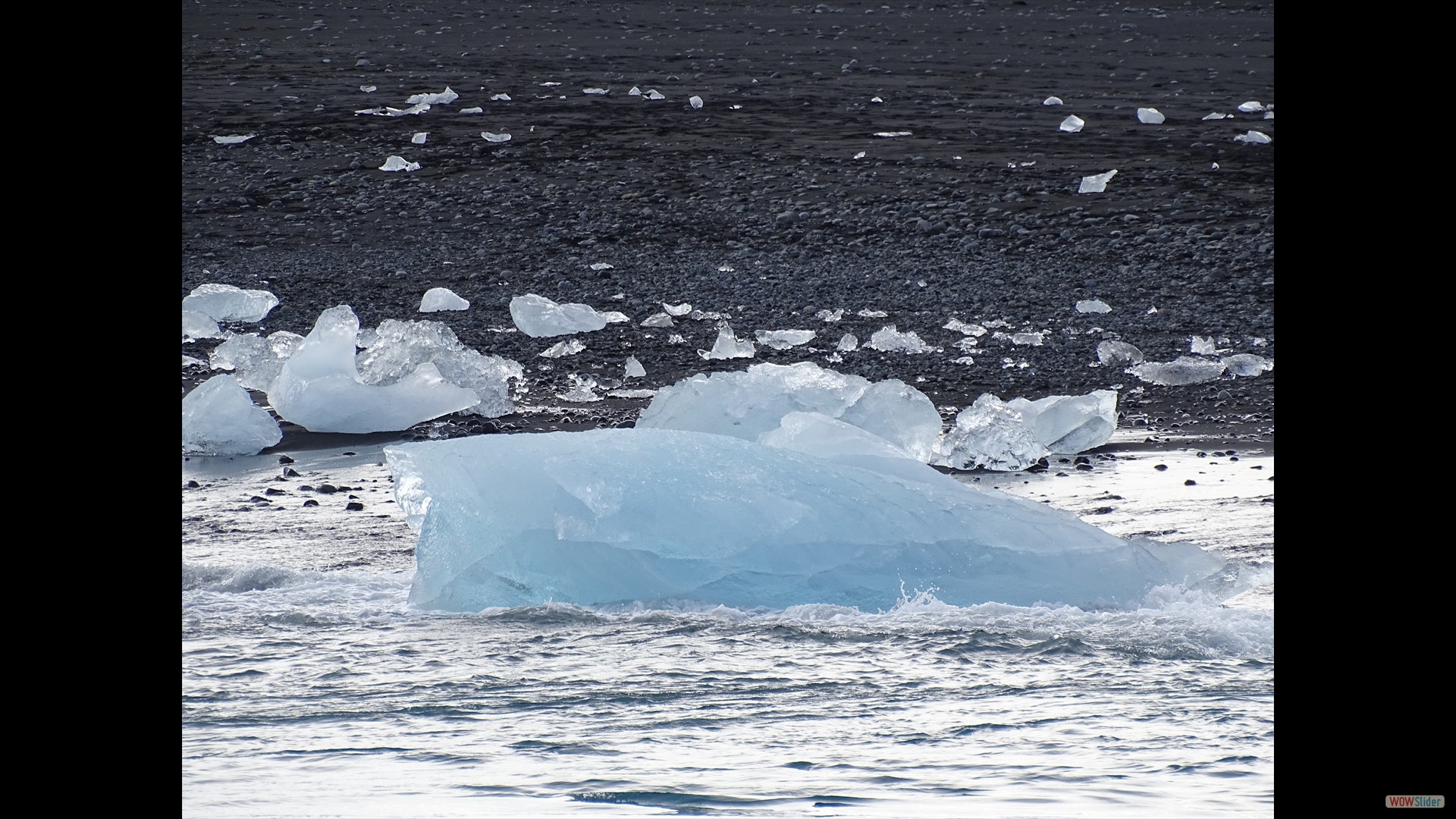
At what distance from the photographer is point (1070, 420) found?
5059 millimetres

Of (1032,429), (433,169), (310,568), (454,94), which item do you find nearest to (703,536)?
(310,568)

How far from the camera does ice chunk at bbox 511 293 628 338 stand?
6656 millimetres

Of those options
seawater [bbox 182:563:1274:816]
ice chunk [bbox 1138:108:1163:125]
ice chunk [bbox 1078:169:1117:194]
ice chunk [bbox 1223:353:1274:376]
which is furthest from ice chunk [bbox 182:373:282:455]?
ice chunk [bbox 1138:108:1163:125]

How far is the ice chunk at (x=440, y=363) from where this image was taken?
5.56 m

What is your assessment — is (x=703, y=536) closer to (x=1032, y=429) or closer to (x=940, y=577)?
(x=940, y=577)

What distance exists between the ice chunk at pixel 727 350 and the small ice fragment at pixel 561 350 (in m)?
0.51

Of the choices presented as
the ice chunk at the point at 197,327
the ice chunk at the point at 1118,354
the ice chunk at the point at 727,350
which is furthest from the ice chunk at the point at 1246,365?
the ice chunk at the point at 197,327

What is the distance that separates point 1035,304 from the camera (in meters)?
7.04

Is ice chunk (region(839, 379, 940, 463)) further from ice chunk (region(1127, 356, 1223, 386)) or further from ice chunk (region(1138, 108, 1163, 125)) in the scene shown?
ice chunk (region(1138, 108, 1163, 125))

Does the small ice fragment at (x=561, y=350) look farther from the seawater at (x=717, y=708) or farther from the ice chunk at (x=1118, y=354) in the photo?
the seawater at (x=717, y=708)

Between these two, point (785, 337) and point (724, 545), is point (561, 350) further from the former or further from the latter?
point (724, 545)
